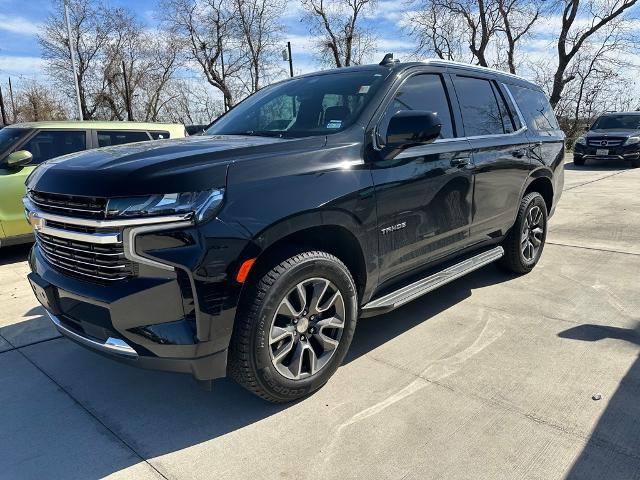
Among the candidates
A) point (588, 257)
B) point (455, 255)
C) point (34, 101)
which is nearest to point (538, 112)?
point (588, 257)

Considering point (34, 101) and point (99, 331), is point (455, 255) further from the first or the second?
point (34, 101)

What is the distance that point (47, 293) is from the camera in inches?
110

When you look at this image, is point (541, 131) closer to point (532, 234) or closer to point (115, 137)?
point (532, 234)

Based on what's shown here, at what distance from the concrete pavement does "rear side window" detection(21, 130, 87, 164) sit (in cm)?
296

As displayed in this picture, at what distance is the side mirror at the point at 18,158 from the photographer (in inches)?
237

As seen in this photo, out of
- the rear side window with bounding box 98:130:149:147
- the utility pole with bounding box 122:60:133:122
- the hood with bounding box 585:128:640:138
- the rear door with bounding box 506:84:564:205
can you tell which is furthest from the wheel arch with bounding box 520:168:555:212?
the utility pole with bounding box 122:60:133:122

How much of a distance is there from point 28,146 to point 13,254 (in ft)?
4.93

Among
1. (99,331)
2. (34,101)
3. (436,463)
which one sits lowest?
(436,463)

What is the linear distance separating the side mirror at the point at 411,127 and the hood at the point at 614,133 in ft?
50.1

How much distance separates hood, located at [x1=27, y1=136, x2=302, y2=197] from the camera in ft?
7.59

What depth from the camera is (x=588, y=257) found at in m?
5.72

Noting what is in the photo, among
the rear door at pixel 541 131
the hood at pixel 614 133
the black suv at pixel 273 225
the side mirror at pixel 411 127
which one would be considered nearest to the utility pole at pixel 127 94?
the hood at pixel 614 133

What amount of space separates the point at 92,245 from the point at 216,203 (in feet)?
2.15

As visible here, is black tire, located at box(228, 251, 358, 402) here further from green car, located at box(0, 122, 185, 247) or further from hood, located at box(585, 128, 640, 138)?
hood, located at box(585, 128, 640, 138)
